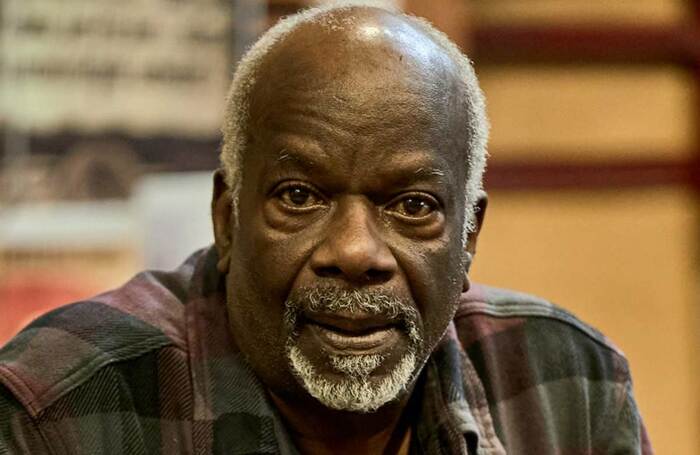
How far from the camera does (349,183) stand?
147cm

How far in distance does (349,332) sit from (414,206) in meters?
0.17

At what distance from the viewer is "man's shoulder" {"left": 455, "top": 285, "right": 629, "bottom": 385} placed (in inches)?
70.7

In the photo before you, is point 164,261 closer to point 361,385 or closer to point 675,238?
point 361,385

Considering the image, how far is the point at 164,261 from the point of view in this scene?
8.92 ft

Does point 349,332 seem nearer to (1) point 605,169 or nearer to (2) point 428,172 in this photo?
(2) point 428,172

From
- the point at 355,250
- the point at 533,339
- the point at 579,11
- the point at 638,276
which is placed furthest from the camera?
the point at 638,276

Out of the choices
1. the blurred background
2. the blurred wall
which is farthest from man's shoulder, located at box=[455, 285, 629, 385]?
the blurred wall

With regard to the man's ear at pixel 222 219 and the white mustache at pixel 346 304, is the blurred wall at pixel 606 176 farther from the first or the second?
the white mustache at pixel 346 304

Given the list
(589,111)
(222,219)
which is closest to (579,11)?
(589,111)

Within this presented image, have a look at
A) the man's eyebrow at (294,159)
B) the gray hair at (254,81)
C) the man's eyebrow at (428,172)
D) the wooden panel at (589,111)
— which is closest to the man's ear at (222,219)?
the gray hair at (254,81)

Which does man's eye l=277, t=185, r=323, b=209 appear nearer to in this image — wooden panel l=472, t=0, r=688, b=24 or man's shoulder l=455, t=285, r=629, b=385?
man's shoulder l=455, t=285, r=629, b=385

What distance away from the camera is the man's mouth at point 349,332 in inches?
57.4

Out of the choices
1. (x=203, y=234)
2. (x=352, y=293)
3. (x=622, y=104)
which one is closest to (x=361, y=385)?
(x=352, y=293)

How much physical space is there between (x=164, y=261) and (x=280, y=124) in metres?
1.27
